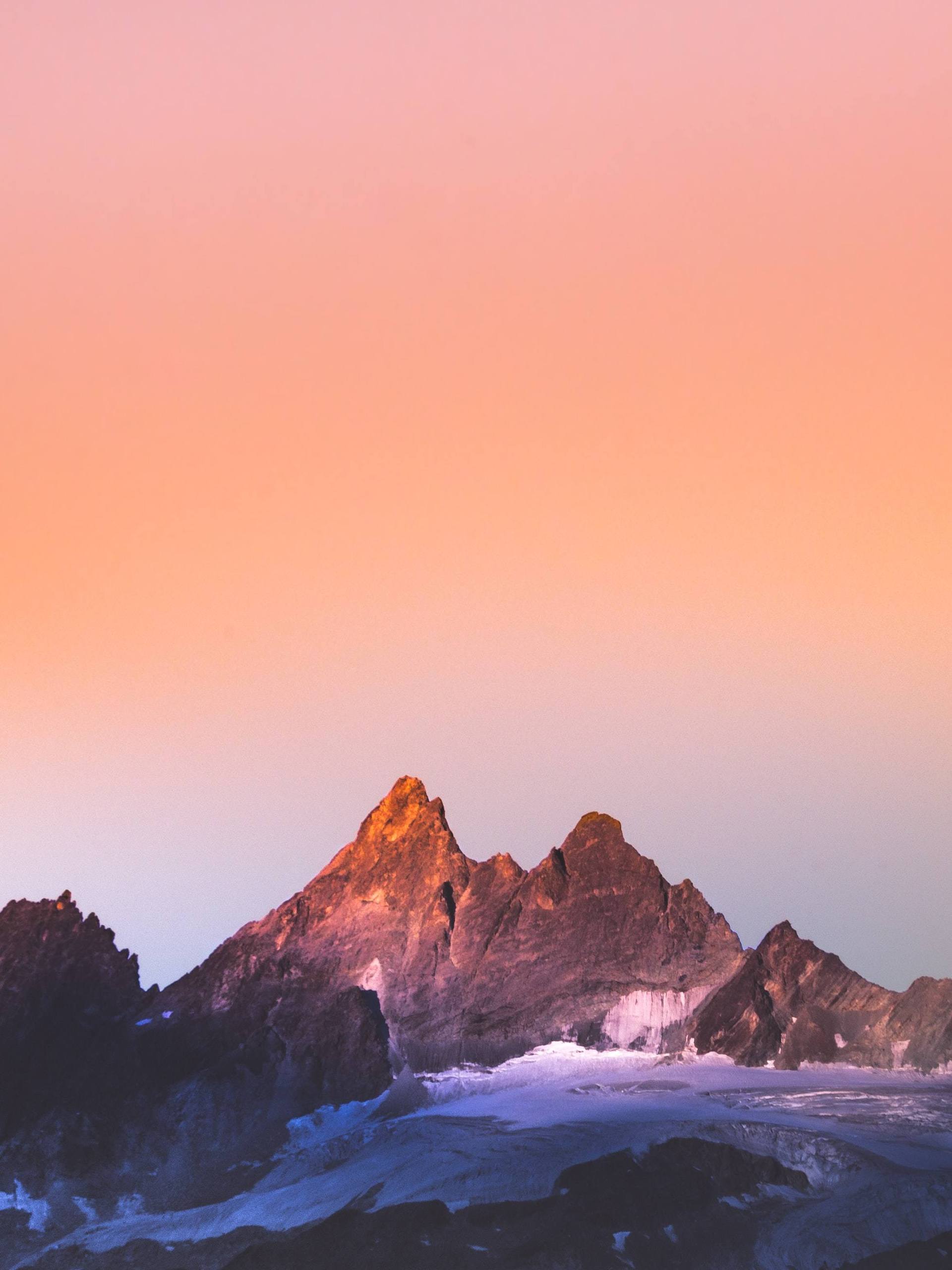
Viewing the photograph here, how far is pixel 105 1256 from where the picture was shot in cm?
16462

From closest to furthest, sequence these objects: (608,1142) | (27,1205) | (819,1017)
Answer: (608,1142), (27,1205), (819,1017)

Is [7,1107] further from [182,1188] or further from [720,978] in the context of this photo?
[720,978]

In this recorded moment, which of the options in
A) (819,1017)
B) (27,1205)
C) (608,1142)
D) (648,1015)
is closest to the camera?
(608,1142)

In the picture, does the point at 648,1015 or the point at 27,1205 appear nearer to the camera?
the point at 27,1205

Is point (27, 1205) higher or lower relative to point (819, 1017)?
lower

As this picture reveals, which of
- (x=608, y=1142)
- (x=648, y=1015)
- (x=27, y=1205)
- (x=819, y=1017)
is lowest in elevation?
(x=27, y=1205)

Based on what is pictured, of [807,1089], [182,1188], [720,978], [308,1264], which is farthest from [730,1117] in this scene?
[182,1188]

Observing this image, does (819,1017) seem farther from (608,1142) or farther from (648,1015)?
(608,1142)

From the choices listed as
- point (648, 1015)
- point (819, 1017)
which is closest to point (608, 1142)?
point (648, 1015)

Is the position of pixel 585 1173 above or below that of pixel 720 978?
below

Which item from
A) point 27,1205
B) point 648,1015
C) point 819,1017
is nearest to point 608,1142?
point 648,1015

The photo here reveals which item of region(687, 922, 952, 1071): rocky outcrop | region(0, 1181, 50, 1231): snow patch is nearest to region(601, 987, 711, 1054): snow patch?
region(687, 922, 952, 1071): rocky outcrop

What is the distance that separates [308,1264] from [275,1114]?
3160 cm

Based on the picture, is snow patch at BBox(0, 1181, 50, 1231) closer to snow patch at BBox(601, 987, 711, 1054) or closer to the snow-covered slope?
the snow-covered slope
